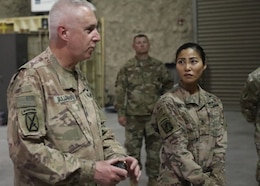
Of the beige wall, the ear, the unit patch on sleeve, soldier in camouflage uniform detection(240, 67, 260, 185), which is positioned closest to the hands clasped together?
the unit patch on sleeve

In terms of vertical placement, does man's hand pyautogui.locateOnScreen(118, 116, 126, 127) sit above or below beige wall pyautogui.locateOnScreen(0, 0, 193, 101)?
below

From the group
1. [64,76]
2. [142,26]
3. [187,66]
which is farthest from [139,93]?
[142,26]

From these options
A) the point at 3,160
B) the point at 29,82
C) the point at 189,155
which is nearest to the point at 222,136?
the point at 189,155

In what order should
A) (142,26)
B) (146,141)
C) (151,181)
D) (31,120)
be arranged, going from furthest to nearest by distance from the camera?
(142,26) < (146,141) < (151,181) < (31,120)

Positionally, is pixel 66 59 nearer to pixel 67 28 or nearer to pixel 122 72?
pixel 67 28

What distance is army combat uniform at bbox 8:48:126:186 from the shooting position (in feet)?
5.23

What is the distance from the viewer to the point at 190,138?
8.32 ft

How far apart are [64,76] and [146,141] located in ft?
9.46

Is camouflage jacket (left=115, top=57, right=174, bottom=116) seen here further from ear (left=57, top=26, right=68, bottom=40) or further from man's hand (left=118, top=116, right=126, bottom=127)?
ear (left=57, top=26, right=68, bottom=40)

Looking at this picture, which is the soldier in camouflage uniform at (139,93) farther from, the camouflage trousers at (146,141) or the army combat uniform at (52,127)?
the army combat uniform at (52,127)

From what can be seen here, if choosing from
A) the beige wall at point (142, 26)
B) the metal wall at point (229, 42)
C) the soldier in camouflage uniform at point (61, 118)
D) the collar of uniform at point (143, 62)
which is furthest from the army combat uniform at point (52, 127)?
the beige wall at point (142, 26)

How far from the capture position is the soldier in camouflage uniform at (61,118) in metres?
1.60

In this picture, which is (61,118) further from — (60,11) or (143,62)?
(143,62)

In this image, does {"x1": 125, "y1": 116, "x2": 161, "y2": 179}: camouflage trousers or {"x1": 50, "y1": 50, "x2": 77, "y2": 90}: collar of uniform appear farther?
{"x1": 125, "y1": 116, "x2": 161, "y2": 179}: camouflage trousers
